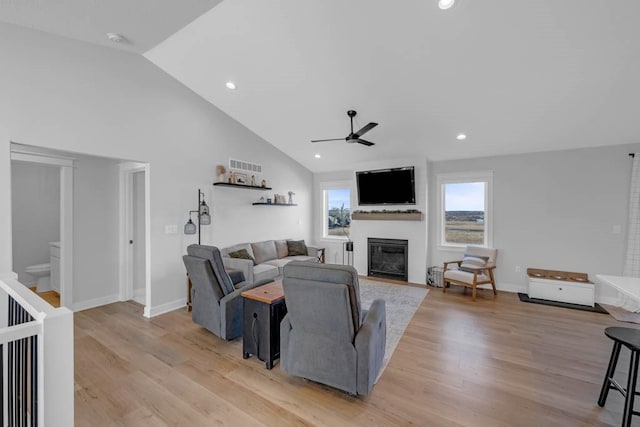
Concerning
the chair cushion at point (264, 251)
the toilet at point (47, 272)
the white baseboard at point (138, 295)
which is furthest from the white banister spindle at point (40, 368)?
the toilet at point (47, 272)

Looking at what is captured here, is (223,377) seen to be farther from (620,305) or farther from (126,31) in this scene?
(620,305)

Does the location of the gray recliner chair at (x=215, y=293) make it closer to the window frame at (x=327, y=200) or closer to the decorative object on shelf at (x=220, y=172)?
the decorative object on shelf at (x=220, y=172)

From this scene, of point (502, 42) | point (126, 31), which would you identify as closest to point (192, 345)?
point (126, 31)

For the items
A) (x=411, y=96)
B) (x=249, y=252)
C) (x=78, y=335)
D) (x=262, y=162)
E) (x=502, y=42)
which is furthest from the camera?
(x=262, y=162)

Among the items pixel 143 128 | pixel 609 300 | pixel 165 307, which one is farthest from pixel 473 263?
pixel 143 128

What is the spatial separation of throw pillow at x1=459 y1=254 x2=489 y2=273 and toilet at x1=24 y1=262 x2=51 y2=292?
7174 millimetres

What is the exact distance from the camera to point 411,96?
3752 millimetres

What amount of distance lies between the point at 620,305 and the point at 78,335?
7543 millimetres

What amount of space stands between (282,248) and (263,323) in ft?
10.8

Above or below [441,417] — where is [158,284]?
above

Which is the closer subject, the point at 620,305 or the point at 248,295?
the point at 248,295

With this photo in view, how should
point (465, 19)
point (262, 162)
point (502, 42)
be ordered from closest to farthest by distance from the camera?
point (465, 19)
point (502, 42)
point (262, 162)

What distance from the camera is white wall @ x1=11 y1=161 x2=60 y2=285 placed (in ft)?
15.5

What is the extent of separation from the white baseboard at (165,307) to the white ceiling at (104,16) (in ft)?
11.2
